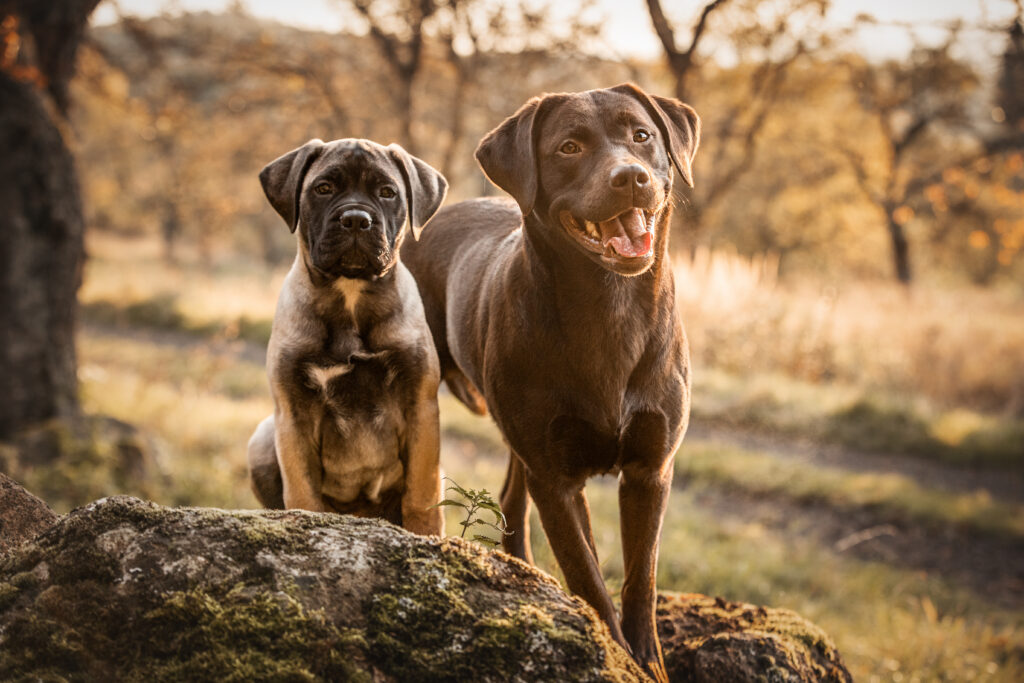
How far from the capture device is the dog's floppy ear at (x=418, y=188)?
10.8ft

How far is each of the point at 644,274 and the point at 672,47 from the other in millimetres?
3609

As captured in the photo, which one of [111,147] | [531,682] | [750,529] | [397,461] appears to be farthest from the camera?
[111,147]

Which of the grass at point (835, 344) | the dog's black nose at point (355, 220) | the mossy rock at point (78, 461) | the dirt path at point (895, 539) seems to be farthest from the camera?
the grass at point (835, 344)

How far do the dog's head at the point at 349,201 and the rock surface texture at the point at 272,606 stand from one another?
1.13 m

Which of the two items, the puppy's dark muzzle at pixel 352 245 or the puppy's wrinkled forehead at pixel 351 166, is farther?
the puppy's wrinkled forehead at pixel 351 166

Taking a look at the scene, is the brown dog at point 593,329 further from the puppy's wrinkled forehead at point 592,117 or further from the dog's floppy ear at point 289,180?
the dog's floppy ear at point 289,180

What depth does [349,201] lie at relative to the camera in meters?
3.04

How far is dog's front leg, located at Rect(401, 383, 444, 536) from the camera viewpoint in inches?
125

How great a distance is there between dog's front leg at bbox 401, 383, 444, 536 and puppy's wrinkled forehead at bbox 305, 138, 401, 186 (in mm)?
847

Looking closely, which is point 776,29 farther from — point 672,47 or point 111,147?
point 111,147

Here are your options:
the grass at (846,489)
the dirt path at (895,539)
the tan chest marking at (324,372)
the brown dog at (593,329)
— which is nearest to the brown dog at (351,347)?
the tan chest marking at (324,372)

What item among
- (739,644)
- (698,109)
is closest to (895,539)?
(739,644)

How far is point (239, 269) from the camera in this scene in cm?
3212

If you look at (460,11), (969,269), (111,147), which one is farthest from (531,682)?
(111,147)
